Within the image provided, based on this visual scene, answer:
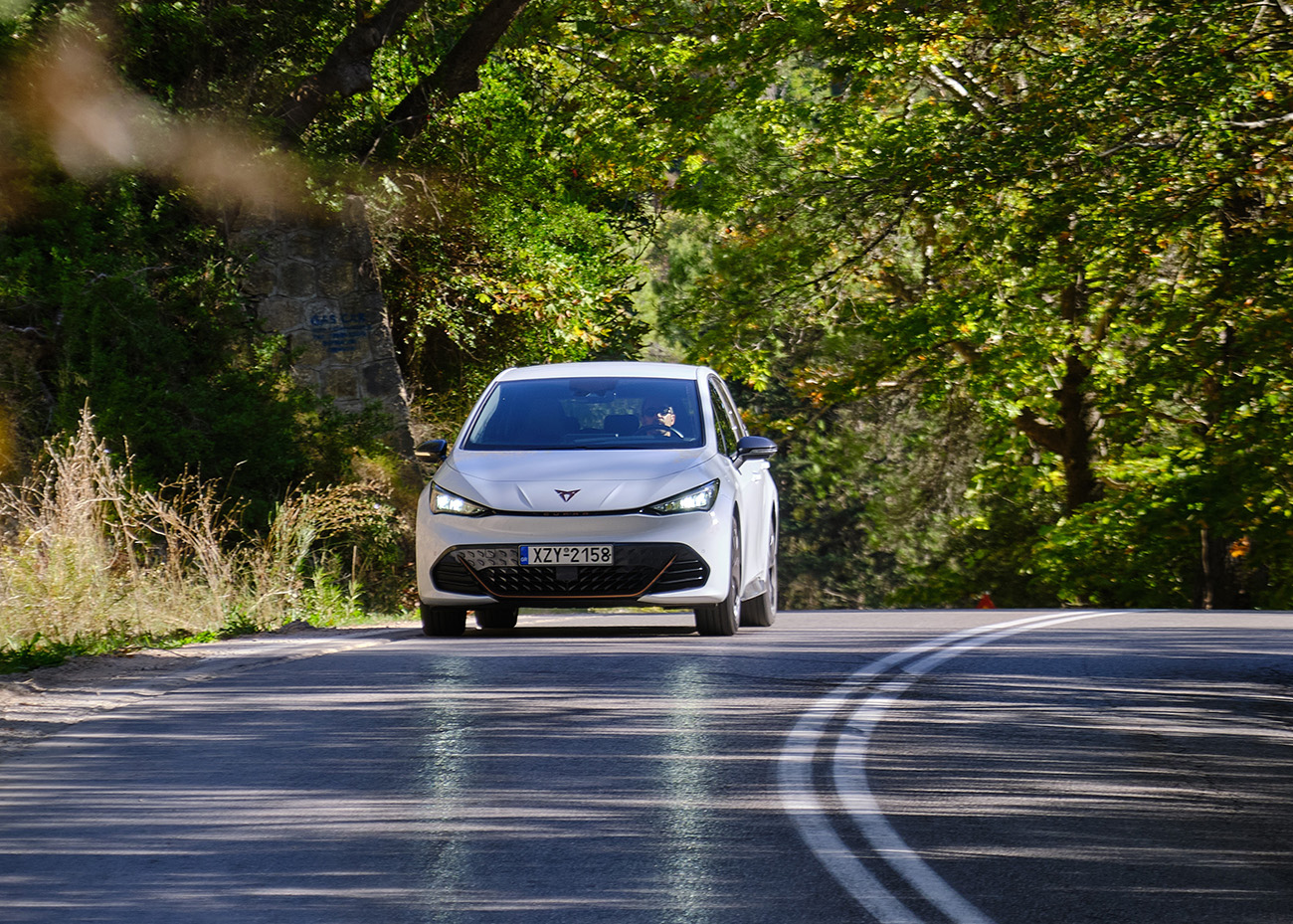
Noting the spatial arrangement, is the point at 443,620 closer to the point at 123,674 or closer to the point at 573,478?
the point at 573,478

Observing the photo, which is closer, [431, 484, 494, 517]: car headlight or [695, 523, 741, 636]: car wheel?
[431, 484, 494, 517]: car headlight

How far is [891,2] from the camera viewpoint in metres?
23.1

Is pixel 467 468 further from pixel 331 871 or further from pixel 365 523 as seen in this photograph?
pixel 331 871

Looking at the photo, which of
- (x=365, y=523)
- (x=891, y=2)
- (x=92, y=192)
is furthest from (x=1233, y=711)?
(x=891, y=2)

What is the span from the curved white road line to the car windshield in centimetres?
236

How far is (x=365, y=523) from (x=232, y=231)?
4000 mm

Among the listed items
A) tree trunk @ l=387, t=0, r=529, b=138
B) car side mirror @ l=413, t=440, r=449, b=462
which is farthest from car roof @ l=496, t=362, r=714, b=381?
tree trunk @ l=387, t=0, r=529, b=138

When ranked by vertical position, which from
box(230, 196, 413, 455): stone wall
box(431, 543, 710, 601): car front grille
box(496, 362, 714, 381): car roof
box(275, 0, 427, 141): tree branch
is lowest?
box(431, 543, 710, 601): car front grille

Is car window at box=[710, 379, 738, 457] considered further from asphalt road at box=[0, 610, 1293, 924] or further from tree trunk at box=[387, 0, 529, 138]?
tree trunk at box=[387, 0, 529, 138]

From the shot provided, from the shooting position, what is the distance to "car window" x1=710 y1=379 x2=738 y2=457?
12570 mm

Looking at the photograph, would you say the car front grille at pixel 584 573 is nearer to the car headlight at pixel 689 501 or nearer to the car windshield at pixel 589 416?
the car headlight at pixel 689 501

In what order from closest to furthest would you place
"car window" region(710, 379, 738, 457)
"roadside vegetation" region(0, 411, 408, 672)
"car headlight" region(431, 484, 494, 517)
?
1. "roadside vegetation" region(0, 411, 408, 672)
2. "car headlight" region(431, 484, 494, 517)
3. "car window" region(710, 379, 738, 457)

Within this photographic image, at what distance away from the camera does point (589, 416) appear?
40.6 ft

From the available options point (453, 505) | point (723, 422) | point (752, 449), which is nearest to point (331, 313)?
point (723, 422)
